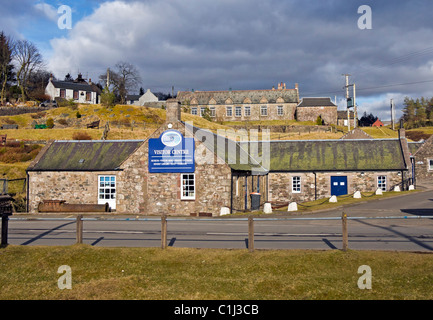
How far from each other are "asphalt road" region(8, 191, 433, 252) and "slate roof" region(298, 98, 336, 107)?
74084mm

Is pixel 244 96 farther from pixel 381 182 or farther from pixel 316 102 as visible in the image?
pixel 381 182

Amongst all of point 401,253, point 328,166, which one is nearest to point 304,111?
point 328,166

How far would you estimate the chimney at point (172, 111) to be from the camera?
1139 inches

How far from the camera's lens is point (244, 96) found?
3814 inches

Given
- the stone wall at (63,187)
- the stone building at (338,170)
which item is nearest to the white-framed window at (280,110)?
the stone building at (338,170)

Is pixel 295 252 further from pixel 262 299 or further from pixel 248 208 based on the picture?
pixel 248 208

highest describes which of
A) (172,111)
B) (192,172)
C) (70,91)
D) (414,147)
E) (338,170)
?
(70,91)

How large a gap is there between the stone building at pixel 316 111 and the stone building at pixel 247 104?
270cm

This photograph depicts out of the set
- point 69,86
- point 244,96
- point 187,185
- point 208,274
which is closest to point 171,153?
point 187,185

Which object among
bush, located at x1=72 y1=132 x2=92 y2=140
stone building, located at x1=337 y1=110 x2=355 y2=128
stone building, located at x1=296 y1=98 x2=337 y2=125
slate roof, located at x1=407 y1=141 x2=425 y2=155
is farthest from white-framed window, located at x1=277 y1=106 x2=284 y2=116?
Result: bush, located at x1=72 y1=132 x2=92 y2=140

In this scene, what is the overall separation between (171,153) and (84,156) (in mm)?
8834

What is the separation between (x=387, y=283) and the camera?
10.2 meters

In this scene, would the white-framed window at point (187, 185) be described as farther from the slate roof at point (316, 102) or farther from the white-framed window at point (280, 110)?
the white-framed window at point (280, 110)

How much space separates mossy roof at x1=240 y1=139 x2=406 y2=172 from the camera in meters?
38.5
